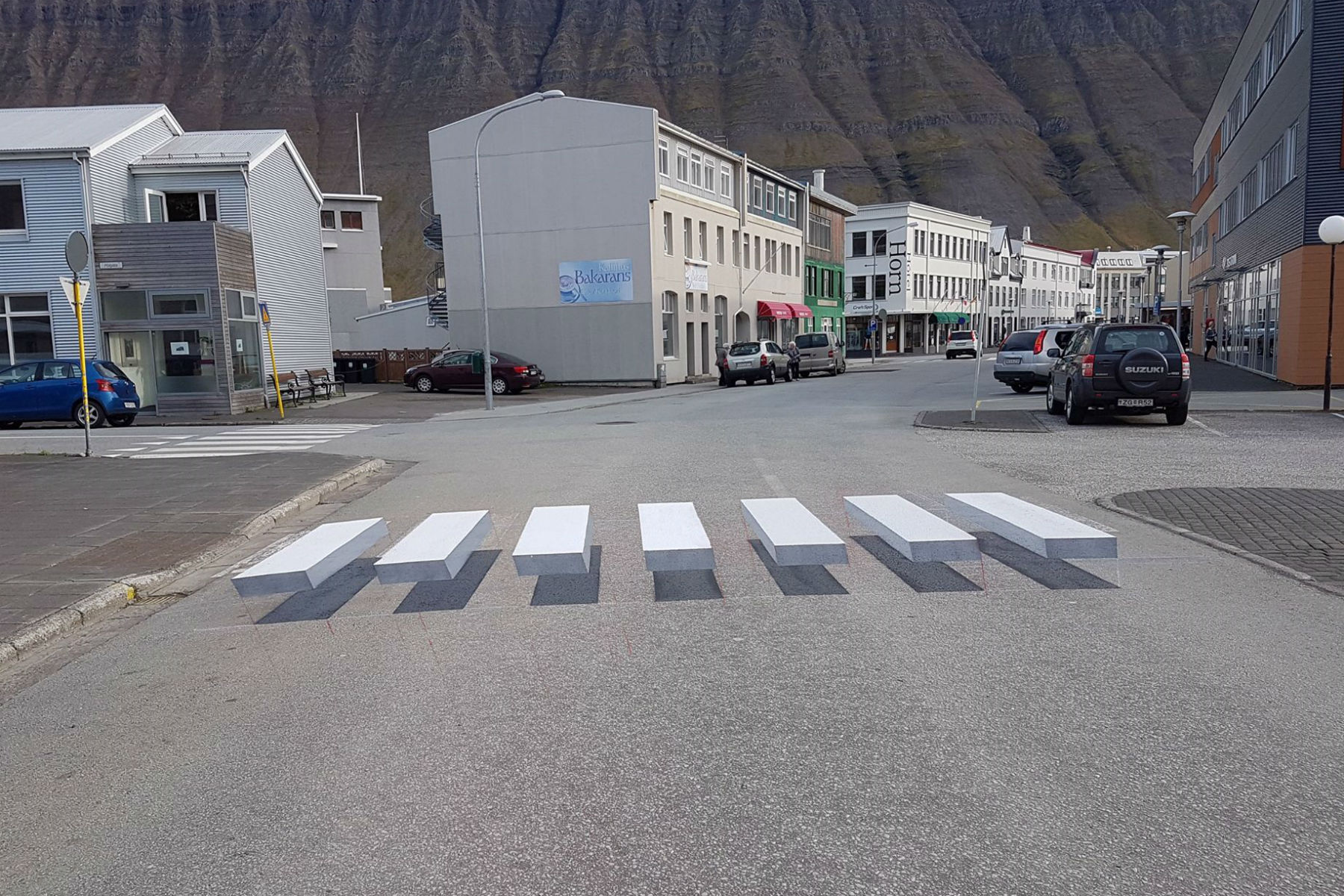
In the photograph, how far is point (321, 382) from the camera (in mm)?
32281

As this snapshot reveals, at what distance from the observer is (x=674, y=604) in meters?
6.07

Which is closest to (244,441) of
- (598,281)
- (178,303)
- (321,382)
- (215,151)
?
(178,303)

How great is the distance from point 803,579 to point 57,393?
883 inches

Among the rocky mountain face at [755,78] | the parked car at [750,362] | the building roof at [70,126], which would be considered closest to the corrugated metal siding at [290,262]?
the building roof at [70,126]

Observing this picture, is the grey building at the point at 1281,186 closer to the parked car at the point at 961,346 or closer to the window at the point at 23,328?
the parked car at the point at 961,346

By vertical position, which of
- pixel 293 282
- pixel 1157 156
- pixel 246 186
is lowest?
pixel 293 282

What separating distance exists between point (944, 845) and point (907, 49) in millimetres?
179853

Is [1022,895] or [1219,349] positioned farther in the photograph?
[1219,349]

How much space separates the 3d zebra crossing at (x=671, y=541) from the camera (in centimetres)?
658

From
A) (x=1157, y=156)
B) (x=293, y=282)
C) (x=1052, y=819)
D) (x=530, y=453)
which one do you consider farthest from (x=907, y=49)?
(x=1052, y=819)

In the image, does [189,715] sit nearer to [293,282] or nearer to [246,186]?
[246,186]

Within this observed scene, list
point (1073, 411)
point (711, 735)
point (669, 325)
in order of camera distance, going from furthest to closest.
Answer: point (669, 325) < point (1073, 411) < point (711, 735)

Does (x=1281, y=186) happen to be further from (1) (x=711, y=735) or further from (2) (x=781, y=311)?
(1) (x=711, y=735)

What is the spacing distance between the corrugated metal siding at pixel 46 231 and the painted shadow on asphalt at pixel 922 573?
2601 centimetres
